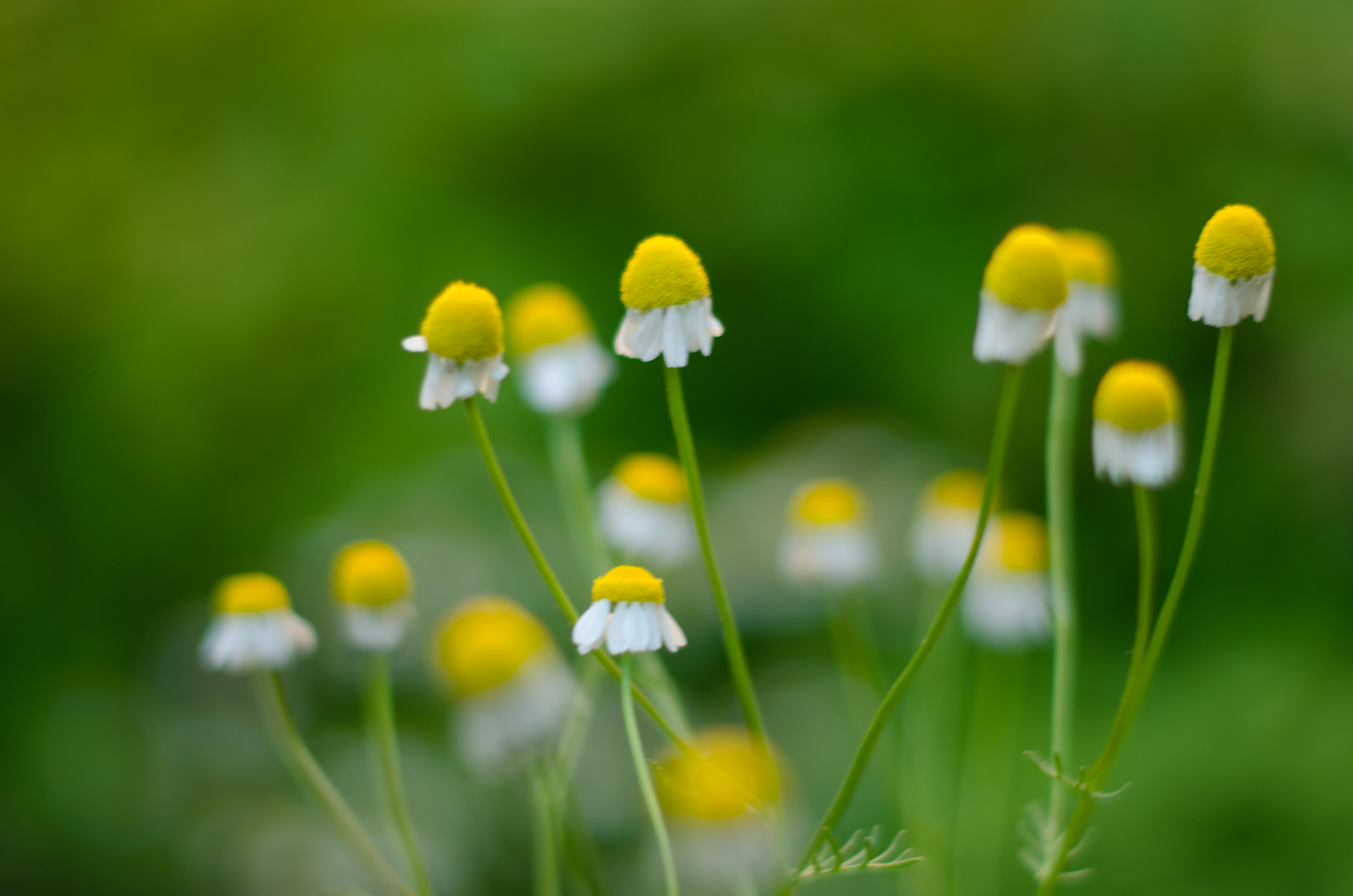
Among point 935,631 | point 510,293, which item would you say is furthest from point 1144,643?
point 510,293

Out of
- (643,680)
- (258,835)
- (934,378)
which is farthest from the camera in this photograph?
(934,378)

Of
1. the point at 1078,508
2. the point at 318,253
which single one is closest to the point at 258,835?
the point at 318,253

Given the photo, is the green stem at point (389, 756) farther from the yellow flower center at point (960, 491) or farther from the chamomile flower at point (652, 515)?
the yellow flower center at point (960, 491)

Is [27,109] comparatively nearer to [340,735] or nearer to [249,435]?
[249,435]

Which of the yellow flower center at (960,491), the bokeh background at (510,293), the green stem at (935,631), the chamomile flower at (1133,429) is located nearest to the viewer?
the green stem at (935,631)

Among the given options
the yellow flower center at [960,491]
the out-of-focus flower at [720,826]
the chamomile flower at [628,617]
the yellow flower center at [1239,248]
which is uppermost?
the yellow flower center at [1239,248]

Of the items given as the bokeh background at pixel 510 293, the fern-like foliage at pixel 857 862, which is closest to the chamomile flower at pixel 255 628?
the fern-like foliage at pixel 857 862

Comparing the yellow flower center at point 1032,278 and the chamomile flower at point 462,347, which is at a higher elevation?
the yellow flower center at point 1032,278
